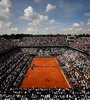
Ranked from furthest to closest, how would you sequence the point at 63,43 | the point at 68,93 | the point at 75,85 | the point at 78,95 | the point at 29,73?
the point at 63,43 < the point at 29,73 < the point at 75,85 < the point at 68,93 < the point at 78,95

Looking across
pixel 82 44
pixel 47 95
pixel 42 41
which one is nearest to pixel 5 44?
pixel 42 41

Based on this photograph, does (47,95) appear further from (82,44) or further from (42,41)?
(42,41)

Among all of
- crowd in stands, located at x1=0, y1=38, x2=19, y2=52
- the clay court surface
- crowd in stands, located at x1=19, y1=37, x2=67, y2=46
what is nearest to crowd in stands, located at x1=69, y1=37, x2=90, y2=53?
crowd in stands, located at x1=19, y1=37, x2=67, y2=46

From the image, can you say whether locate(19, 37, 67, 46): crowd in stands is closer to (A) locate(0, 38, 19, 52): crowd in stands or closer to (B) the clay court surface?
(A) locate(0, 38, 19, 52): crowd in stands

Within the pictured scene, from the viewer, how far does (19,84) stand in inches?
1574

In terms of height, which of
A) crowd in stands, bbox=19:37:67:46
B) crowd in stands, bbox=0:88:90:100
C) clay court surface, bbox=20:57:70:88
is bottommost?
clay court surface, bbox=20:57:70:88

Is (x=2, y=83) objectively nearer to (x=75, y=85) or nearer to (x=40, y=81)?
(x=40, y=81)

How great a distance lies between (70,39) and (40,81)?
56.3 meters

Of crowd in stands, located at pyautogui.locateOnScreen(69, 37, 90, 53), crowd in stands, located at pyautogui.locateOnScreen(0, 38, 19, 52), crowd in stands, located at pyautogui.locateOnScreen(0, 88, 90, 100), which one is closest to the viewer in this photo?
crowd in stands, located at pyautogui.locateOnScreen(0, 88, 90, 100)

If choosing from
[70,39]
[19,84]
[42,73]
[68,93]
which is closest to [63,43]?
[70,39]

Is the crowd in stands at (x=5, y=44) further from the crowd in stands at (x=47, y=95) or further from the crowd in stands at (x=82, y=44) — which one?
the crowd in stands at (x=47, y=95)

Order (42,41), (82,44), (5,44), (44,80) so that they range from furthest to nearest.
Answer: (42,41)
(82,44)
(5,44)
(44,80)

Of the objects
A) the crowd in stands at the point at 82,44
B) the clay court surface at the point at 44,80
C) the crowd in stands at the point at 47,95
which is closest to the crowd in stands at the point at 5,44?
the clay court surface at the point at 44,80

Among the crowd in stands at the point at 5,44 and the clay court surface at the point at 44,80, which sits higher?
the crowd in stands at the point at 5,44
